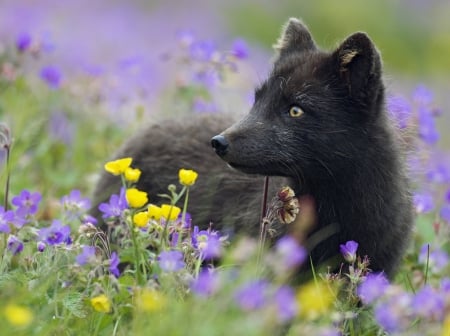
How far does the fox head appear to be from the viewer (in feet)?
13.8

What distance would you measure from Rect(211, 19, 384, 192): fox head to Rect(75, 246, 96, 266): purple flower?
0.86 m

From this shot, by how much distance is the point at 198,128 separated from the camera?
5430 millimetres

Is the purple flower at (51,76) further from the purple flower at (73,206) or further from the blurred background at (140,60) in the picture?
the purple flower at (73,206)

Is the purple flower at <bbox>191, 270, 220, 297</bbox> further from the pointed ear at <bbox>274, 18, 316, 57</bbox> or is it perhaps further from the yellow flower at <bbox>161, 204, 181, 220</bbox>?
the pointed ear at <bbox>274, 18, 316, 57</bbox>

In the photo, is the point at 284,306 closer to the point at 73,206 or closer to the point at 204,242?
the point at 204,242

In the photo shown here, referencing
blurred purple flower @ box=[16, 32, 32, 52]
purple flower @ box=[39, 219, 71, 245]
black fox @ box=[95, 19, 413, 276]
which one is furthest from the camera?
blurred purple flower @ box=[16, 32, 32, 52]

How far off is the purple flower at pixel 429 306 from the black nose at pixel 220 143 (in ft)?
4.72

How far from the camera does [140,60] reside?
7875mm

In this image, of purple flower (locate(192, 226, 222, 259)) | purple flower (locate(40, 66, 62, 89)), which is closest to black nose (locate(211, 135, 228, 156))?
purple flower (locate(192, 226, 222, 259))

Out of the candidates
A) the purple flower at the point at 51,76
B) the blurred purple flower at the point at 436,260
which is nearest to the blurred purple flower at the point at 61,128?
the purple flower at the point at 51,76

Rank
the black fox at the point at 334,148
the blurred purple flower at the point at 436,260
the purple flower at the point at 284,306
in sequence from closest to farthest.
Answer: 1. the purple flower at the point at 284,306
2. the black fox at the point at 334,148
3. the blurred purple flower at the point at 436,260

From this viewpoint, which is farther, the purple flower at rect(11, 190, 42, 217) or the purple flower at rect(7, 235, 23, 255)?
the purple flower at rect(11, 190, 42, 217)

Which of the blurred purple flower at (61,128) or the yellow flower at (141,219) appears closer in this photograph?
the yellow flower at (141,219)

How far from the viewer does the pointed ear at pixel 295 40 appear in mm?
4820
